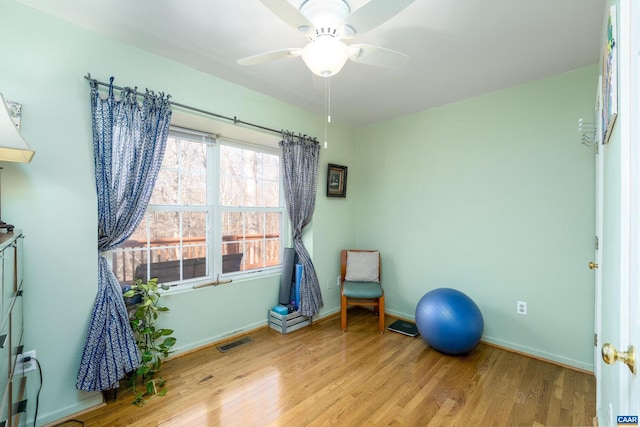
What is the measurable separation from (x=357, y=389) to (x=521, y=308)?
1.72 meters

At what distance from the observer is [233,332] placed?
8.95 feet

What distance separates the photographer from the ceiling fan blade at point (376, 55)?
4.72 feet

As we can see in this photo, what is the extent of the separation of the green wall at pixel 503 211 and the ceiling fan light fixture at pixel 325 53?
203 centimetres

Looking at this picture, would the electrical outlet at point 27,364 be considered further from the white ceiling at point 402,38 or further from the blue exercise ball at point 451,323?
the blue exercise ball at point 451,323

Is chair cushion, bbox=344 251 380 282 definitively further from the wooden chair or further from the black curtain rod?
the black curtain rod

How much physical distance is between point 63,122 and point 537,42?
3.18 metres

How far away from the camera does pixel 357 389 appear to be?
198 cm

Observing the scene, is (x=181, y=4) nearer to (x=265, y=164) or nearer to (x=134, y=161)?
(x=134, y=161)

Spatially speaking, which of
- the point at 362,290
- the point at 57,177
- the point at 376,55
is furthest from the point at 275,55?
the point at 362,290

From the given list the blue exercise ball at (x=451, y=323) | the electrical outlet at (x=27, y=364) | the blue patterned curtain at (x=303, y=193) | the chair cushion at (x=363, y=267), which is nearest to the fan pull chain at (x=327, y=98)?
the blue patterned curtain at (x=303, y=193)

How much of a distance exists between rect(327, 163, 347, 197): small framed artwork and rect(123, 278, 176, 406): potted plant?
215cm

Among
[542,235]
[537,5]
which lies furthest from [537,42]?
[542,235]

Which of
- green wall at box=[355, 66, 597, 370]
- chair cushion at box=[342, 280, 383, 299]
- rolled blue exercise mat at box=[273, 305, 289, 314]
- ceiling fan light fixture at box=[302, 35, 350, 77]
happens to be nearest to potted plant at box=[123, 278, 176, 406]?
rolled blue exercise mat at box=[273, 305, 289, 314]

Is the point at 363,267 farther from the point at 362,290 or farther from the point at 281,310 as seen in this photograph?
the point at 281,310
